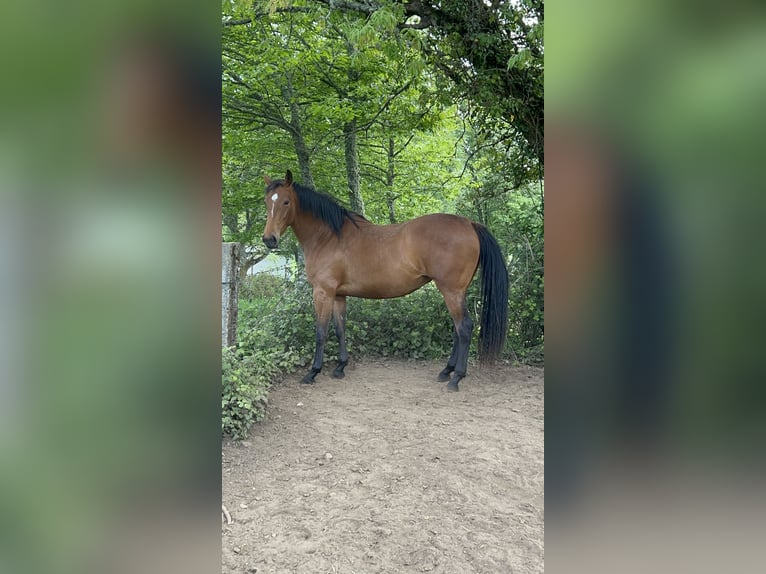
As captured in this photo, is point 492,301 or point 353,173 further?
point 353,173

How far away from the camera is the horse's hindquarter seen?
448cm

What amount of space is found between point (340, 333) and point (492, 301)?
1.55 m

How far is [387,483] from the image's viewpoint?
2.62 metres

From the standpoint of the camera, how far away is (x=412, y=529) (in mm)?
2148

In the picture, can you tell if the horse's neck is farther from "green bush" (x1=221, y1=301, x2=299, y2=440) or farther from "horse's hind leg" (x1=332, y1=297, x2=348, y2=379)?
"green bush" (x1=221, y1=301, x2=299, y2=440)

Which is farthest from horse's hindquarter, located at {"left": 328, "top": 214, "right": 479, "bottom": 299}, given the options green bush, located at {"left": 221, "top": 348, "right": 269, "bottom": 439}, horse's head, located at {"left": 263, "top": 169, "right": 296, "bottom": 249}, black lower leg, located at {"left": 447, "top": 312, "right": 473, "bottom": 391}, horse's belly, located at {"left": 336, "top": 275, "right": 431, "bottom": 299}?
green bush, located at {"left": 221, "top": 348, "right": 269, "bottom": 439}

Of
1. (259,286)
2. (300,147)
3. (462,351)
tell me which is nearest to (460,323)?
(462,351)

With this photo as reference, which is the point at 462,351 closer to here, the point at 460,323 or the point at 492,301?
the point at 460,323
